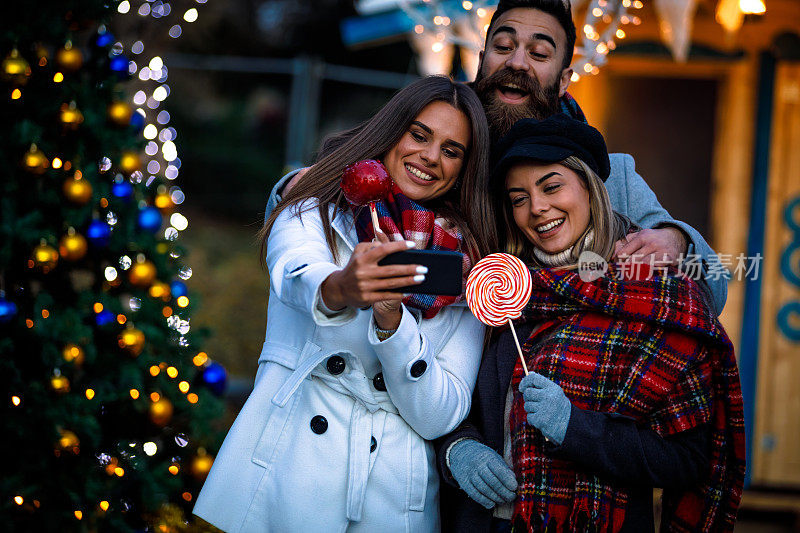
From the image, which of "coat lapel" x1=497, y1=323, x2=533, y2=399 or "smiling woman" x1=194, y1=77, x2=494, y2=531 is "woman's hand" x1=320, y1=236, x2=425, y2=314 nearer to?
"smiling woman" x1=194, y1=77, x2=494, y2=531

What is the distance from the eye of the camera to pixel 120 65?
3572mm

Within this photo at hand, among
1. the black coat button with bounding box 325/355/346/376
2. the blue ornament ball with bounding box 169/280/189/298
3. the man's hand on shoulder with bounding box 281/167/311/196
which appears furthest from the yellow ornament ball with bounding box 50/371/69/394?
the black coat button with bounding box 325/355/346/376

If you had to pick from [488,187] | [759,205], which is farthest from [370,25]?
[488,187]

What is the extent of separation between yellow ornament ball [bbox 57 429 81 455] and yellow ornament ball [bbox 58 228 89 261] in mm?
776

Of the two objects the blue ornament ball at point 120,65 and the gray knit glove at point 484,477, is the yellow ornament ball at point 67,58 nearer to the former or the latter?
the blue ornament ball at point 120,65

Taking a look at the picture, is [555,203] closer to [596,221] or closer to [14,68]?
[596,221]

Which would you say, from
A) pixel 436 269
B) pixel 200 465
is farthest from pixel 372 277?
pixel 200 465

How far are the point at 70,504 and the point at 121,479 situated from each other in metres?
0.32

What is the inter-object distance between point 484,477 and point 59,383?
2067 mm

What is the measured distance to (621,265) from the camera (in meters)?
2.44

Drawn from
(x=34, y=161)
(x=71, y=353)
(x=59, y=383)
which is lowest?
(x=59, y=383)

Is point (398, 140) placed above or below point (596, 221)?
above

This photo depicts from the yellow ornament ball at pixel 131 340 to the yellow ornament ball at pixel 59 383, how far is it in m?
0.30

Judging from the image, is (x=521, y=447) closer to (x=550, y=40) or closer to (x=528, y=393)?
(x=528, y=393)
